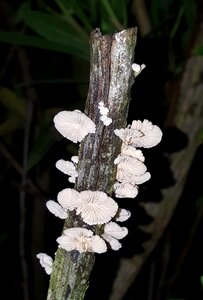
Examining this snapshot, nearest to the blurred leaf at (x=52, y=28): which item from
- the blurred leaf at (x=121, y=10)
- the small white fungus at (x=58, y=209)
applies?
the blurred leaf at (x=121, y=10)

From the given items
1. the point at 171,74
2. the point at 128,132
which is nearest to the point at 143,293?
the point at 171,74

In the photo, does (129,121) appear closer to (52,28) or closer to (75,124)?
(52,28)

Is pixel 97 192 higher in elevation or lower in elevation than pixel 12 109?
lower

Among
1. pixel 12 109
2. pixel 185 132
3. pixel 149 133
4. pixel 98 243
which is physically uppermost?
pixel 12 109

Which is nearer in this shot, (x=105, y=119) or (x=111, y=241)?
(x=105, y=119)

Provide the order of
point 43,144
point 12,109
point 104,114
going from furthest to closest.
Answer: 1. point 12,109
2. point 43,144
3. point 104,114

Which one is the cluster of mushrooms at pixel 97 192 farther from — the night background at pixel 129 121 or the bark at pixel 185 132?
the bark at pixel 185 132

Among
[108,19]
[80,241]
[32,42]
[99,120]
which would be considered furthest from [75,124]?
[108,19]

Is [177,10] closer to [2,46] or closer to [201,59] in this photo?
[201,59]
